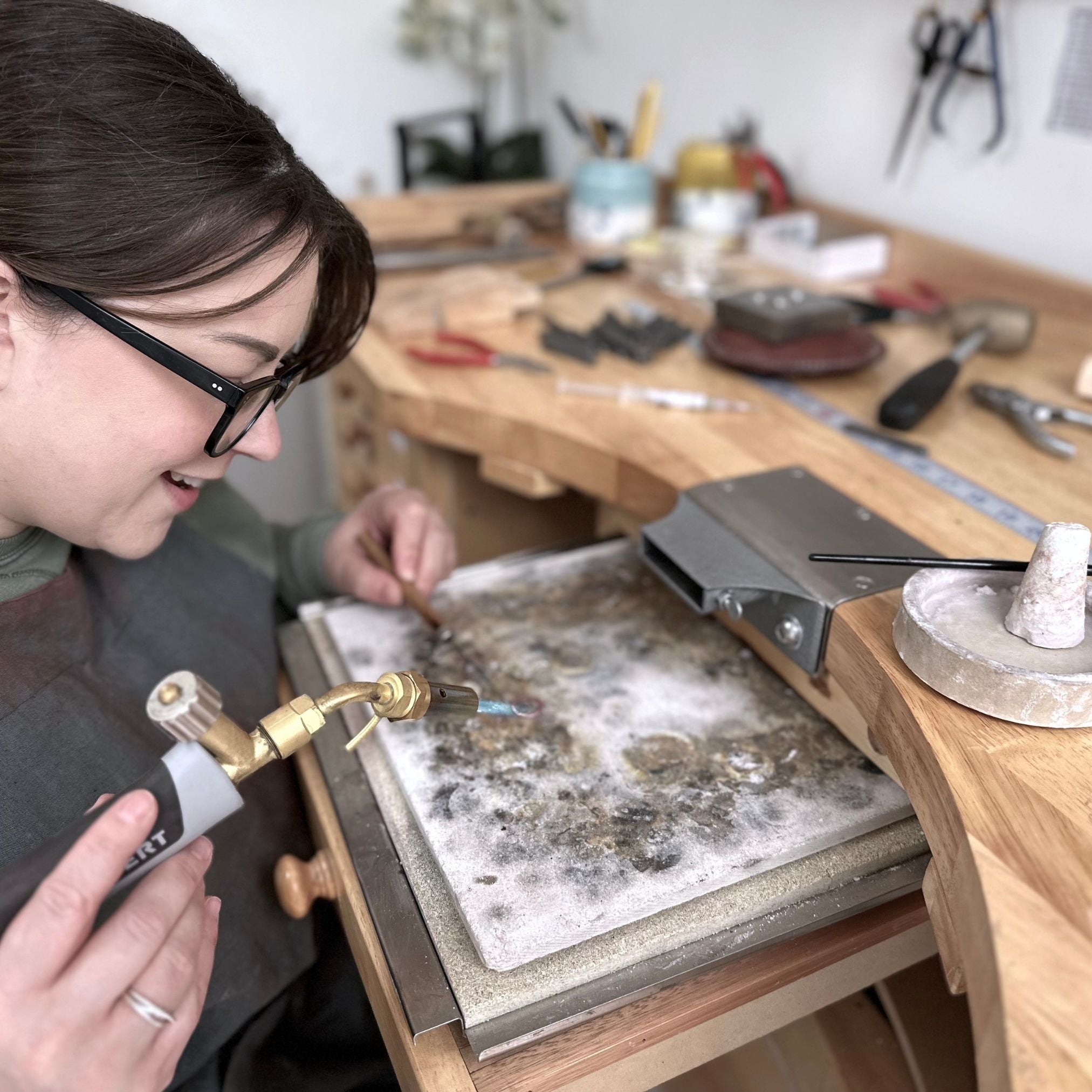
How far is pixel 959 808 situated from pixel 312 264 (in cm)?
59

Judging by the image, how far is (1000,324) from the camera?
128 cm

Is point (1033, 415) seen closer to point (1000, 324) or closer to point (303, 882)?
point (1000, 324)

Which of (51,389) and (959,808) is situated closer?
(959,808)

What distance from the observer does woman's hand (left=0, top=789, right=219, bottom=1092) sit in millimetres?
457

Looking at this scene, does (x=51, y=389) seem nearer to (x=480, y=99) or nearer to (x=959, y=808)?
(x=959, y=808)

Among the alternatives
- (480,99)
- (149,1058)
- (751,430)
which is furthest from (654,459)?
(480,99)

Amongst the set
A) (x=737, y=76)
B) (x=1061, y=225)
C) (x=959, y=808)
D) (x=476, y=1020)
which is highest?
(x=737, y=76)

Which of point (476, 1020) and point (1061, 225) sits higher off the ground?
point (1061, 225)

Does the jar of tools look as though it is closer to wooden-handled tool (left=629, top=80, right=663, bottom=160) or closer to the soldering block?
wooden-handled tool (left=629, top=80, right=663, bottom=160)

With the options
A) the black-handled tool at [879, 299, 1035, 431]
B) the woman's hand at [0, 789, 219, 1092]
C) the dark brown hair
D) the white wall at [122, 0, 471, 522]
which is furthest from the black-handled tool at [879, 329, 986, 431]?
the white wall at [122, 0, 471, 522]

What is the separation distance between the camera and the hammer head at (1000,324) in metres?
1.27

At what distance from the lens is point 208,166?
62 centimetres

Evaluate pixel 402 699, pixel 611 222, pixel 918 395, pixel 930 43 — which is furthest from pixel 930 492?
pixel 611 222

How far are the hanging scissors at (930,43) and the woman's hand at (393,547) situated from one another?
3.65 feet
